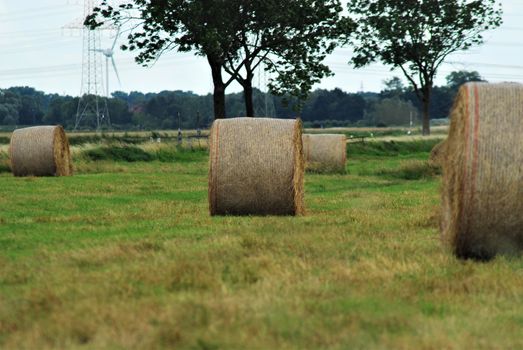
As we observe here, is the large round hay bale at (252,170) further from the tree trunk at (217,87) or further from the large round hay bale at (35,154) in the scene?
the tree trunk at (217,87)

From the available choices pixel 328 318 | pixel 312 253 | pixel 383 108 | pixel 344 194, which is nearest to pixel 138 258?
pixel 312 253

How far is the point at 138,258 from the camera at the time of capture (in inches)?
436

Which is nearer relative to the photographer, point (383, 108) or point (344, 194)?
point (344, 194)

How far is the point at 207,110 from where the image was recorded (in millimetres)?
147000

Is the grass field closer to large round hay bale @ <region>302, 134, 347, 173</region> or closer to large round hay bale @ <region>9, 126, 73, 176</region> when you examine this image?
large round hay bale @ <region>9, 126, 73, 176</region>

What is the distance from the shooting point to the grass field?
7.57 meters

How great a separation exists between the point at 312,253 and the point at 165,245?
6.06 feet

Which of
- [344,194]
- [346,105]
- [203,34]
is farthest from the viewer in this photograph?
[346,105]

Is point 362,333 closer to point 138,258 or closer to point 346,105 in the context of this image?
point 138,258

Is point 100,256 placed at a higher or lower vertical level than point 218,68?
lower

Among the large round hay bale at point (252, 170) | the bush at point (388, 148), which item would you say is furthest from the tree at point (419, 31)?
the large round hay bale at point (252, 170)

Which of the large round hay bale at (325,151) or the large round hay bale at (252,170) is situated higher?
the large round hay bale at (252,170)

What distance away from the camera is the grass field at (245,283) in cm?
757

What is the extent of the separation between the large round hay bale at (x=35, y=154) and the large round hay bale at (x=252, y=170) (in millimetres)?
13762
